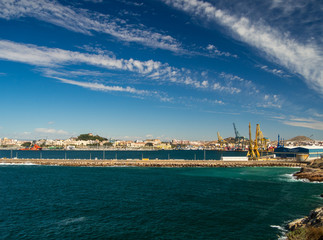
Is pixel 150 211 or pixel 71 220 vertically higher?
pixel 71 220

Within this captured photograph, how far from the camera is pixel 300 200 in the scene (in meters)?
35.1

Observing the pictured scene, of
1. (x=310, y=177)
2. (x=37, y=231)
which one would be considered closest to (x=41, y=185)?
(x=37, y=231)

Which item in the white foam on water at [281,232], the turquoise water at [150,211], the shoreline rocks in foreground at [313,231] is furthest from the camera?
the turquoise water at [150,211]

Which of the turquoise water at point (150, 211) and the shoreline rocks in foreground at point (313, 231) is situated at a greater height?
the shoreline rocks in foreground at point (313, 231)

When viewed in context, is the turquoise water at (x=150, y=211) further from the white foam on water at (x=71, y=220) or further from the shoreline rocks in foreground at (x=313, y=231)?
the shoreline rocks in foreground at (x=313, y=231)

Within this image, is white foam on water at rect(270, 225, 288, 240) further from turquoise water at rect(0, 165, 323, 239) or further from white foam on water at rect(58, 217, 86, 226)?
white foam on water at rect(58, 217, 86, 226)

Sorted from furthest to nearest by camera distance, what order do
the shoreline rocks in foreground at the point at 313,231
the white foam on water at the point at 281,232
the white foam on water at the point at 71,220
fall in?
the white foam on water at the point at 71,220 → the white foam on water at the point at 281,232 → the shoreline rocks in foreground at the point at 313,231

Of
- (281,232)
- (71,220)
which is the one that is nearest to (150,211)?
(71,220)

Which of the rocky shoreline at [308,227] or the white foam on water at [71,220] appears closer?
the rocky shoreline at [308,227]

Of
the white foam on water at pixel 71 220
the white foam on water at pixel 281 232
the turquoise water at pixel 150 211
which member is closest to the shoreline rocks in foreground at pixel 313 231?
the white foam on water at pixel 281 232

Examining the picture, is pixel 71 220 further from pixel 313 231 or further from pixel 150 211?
pixel 313 231

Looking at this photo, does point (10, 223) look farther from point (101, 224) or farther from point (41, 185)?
point (41, 185)

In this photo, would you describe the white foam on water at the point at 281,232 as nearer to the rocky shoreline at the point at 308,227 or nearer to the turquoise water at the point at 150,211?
the turquoise water at the point at 150,211

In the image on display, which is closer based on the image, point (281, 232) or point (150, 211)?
point (281, 232)
